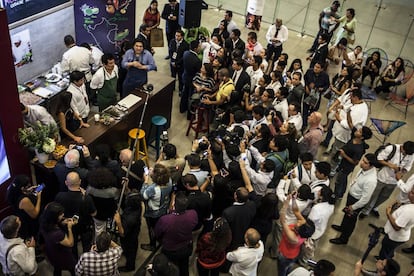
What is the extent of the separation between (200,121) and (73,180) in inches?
130

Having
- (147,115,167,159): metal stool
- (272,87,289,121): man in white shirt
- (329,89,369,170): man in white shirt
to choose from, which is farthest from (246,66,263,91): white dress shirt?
(147,115,167,159): metal stool

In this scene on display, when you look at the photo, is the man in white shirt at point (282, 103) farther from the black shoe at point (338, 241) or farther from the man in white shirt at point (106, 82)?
the man in white shirt at point (106, 82)

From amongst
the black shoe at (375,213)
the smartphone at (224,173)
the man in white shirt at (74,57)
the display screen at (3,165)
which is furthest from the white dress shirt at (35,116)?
the black shoe at (375,213)

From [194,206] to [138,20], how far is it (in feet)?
25.3

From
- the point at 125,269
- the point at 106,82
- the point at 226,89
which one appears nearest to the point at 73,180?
the point at 125,269

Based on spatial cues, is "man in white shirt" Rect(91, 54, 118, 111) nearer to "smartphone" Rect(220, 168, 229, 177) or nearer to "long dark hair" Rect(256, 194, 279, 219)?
"smartphone" Rect(220, 168, 229, 177)

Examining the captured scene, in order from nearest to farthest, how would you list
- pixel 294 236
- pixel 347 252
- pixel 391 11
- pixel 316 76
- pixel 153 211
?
pixel 294 236, pixel 153 211, pixel 347 252, pixel 316 76, pixel 391 11

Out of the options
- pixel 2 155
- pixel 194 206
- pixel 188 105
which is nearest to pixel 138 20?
pixel 188 105

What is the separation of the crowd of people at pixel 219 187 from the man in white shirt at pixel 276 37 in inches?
59.5

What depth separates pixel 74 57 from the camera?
7176 millimetres

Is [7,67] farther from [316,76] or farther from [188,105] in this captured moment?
[316,76]

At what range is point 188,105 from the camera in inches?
Result: 321

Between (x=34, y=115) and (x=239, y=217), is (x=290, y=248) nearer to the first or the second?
(x=239, y=217)

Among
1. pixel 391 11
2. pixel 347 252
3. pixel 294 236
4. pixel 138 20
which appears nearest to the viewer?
pixel 294 236
